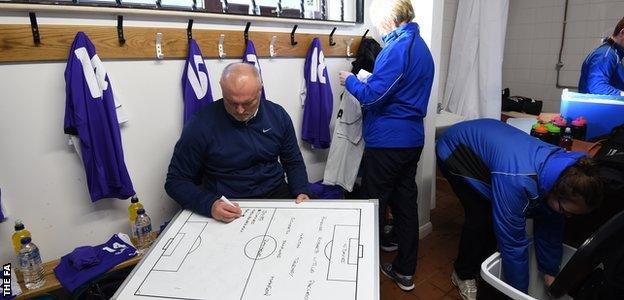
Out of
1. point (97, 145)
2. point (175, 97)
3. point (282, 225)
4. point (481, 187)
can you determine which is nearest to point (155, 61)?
point (175, 97)

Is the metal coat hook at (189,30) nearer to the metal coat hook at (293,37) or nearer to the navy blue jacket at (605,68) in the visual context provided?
the metal coat hook at (293,37)

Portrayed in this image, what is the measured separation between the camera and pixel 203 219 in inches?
46.4

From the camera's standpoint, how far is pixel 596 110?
A: 6.04 ft

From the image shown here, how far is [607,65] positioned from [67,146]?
9.57ft

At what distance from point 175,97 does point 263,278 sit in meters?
1.12

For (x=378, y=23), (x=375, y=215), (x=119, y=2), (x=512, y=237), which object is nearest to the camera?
(x=375, y=215)

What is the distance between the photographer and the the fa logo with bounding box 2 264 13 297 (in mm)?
1274

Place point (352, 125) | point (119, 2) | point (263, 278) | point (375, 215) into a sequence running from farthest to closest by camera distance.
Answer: point (352, 125)
point (119, 2)
point (375, 215)
point (263, 278)

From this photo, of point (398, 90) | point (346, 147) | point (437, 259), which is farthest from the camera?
point (437, 259)

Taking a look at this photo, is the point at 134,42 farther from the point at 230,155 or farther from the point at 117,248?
the point at 117,248

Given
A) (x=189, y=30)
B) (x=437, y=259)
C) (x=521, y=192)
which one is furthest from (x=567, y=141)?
(x=189, y=30)

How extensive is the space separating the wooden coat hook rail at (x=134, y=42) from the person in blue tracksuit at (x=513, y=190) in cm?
103

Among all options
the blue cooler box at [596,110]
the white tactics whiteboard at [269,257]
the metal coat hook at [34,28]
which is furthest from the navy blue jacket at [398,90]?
the metal coat hook at [34,28]

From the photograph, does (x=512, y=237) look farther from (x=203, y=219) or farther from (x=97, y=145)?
(x=97, y=145)
